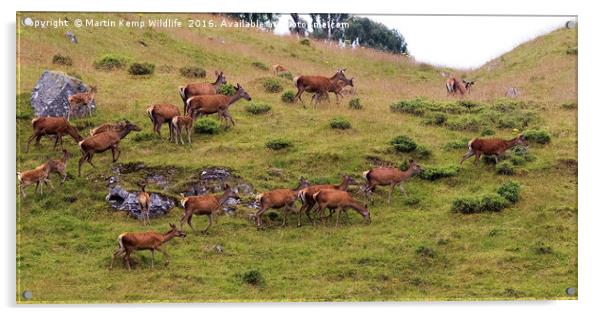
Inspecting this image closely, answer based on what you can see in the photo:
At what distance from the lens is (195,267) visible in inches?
927

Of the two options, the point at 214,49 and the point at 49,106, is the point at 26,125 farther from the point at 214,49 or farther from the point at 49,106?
the point at 214,49

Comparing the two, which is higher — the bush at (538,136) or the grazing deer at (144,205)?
the bush at (538,136)

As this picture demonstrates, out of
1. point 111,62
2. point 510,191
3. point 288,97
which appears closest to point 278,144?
point 288,97

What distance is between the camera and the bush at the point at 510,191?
26250 millimetres

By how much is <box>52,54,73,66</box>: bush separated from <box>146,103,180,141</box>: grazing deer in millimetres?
3883

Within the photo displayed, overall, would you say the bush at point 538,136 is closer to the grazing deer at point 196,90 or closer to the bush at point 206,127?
the bush at point 206,127

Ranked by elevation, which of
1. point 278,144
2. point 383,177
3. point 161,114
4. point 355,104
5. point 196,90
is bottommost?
point 383,177

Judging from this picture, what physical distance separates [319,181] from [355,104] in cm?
512

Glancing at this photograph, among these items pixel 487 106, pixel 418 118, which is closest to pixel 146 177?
pixel 418 118

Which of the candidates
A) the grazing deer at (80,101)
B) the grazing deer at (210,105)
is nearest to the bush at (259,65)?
the grazing deer at (210,105)

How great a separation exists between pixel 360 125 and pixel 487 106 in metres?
4.10

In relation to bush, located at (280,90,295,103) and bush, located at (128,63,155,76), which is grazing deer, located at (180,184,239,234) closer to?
bush, located at (280,90,295,103)

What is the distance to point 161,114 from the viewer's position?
2856cm

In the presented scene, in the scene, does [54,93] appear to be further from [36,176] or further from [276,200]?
[276,200]
